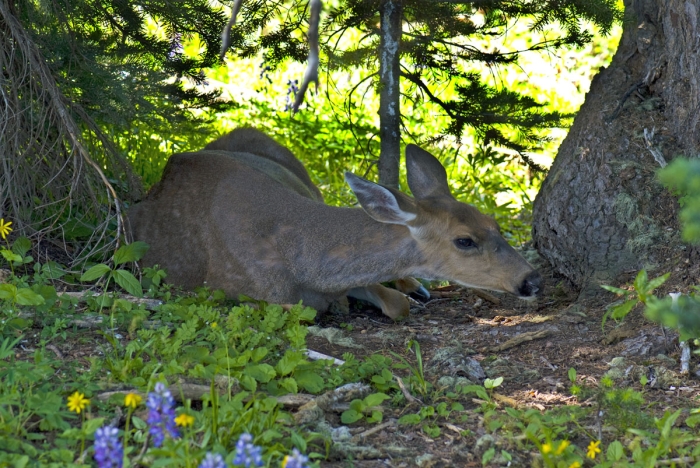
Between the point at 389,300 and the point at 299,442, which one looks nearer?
the point at 299,442

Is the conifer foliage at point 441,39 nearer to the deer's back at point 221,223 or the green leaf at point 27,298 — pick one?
the deer's back at point 221,223

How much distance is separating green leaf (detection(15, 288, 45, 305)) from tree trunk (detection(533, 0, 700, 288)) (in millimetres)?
3320

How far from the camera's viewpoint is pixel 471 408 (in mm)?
3965

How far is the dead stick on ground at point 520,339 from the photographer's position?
4.93m

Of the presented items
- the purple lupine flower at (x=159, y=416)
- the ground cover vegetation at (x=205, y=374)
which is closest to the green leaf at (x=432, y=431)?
the ground cover vegetation at (x=205, y=374)

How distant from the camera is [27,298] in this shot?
4.13 metres

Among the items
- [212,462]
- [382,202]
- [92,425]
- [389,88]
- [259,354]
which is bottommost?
[92,425]

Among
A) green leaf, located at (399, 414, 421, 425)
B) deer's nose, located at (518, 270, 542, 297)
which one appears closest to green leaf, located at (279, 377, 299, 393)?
green leaf, located at (399, 414, 421, 425)

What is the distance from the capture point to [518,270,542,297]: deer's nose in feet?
17.4

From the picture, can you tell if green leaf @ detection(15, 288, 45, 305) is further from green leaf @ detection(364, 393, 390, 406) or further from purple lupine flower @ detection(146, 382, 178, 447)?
green leaf @ detection(364, 393, 390, 406)

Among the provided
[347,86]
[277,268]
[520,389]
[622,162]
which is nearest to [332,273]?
[277,268]

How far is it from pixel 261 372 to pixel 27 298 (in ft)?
3.87

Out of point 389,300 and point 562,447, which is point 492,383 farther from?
point 389,300

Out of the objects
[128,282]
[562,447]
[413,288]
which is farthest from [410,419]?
[413,288]
